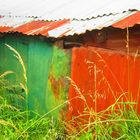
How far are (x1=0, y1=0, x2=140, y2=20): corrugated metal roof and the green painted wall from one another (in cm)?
48

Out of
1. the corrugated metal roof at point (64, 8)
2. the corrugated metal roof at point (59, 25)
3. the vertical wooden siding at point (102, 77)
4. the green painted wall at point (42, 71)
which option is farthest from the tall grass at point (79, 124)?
the corrugated metal roof at point (64, 8)

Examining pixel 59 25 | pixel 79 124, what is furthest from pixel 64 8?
pixel 79 124

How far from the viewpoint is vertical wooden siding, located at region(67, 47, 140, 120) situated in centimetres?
473

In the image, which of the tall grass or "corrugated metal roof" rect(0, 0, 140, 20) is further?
"corrugated metal roof" rect(0, 0, 140, 20)

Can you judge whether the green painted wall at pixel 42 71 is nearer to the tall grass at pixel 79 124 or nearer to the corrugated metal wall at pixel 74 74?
the corrugated metal wall at pixel 74 74

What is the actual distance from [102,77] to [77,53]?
52cm

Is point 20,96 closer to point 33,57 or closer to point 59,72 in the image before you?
point 33,57

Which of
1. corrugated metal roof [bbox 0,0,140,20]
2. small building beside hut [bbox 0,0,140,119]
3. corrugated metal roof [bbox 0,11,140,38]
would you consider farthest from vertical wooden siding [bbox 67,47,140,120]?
corrugated metal roof [bbox 0,0,140,20]

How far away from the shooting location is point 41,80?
6.44m

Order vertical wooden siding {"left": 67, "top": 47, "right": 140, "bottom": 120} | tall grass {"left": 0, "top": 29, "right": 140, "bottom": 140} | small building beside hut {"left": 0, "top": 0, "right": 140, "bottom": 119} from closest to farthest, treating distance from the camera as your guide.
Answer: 1. tall grass {"left": 0, "top": 29, "right": 140, "bottom": 140}
2. vertical wooden siding {"left": 67, "top": 47, "right": 140, "bottom": 120}
3. small building beside hut {"left": 0, "top": 0, "right": 140, "bottom": 119}

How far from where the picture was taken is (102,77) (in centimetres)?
507

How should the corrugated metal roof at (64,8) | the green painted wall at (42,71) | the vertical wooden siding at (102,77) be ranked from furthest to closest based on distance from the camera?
the green painted wall at (42,71) < the corrugated metal roof at (64,8) < the vertical wooden siding at (102,77)

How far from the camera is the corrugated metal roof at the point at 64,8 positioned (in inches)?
208

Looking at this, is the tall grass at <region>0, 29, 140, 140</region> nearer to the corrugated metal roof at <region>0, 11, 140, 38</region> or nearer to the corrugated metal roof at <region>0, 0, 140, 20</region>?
the corrugated metal roof at <region>0, 11, 140, 38</region>
